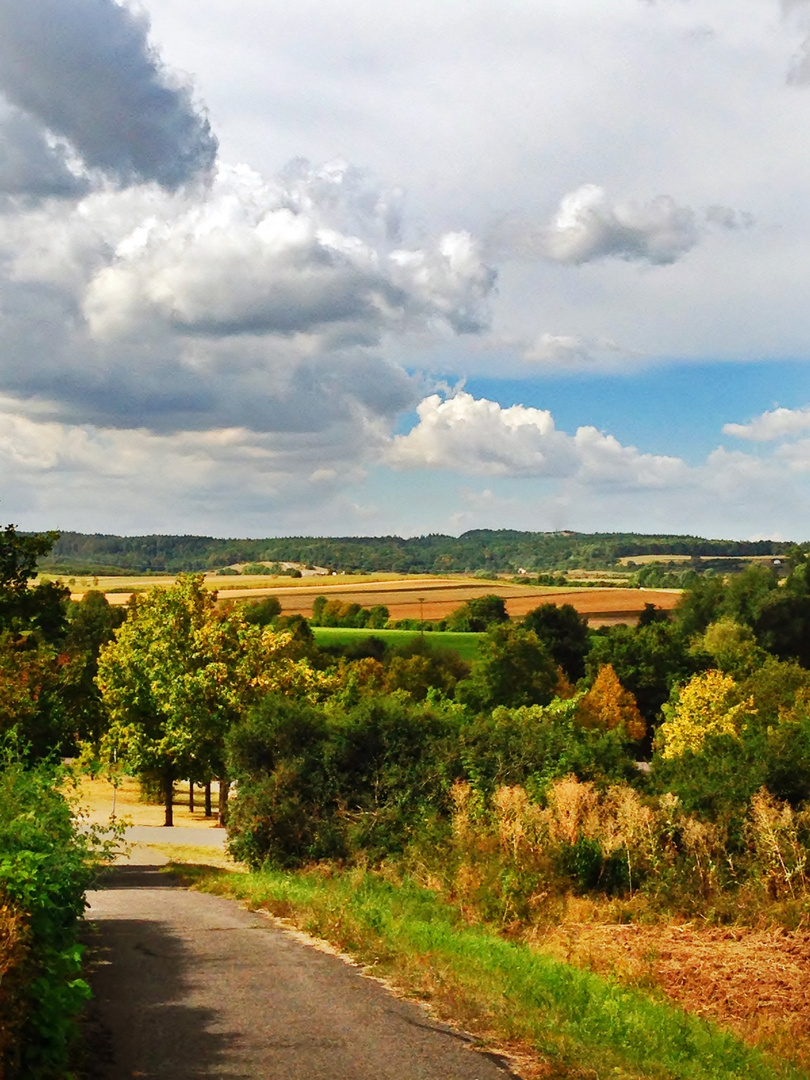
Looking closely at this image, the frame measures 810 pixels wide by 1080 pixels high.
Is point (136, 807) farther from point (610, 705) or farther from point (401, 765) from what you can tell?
point (401, 765)

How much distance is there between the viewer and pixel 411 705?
2953cm

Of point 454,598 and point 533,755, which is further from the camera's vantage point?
point 454,598

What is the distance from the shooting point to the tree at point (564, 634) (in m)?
103

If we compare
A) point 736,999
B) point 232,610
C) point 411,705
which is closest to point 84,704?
point 232,610

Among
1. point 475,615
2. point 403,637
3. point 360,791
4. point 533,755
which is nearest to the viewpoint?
point 533,755

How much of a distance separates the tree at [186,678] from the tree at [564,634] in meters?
63.5

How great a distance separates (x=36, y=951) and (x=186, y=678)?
3074cm

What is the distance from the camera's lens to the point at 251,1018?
10.0 m

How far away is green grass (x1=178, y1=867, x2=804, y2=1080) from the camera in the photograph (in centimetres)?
955

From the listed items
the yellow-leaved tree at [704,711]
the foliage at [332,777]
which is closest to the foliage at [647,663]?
the yellow-leaved tree at [704,711]

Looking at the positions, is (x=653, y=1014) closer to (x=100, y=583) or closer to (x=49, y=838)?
(x=49, y=838)

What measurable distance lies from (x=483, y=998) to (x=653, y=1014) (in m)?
2.42

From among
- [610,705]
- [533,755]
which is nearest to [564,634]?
[610,705]

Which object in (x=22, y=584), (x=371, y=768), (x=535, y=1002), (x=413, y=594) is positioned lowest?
(x=413, y=594)
